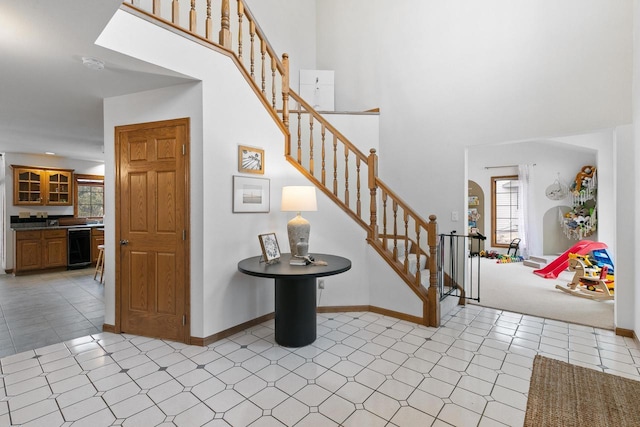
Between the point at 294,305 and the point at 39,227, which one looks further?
the point at 39,227

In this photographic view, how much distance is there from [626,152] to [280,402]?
4041mm

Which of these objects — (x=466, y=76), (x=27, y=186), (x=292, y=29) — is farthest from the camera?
(x=27, y=186)

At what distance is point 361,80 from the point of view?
526cm

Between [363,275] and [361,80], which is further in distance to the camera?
[361,80]

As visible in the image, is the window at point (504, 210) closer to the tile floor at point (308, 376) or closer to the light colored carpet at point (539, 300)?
the light colored carpet at point (539, 300)

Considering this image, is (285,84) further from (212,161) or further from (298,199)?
(298,199)

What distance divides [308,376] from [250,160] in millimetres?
2167

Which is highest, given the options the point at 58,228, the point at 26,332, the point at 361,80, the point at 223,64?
the point at 361,80

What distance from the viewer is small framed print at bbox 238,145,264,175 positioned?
10.9ft

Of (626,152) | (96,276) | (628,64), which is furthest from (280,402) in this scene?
(96,276)

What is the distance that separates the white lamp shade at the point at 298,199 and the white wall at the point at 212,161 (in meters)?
0.52

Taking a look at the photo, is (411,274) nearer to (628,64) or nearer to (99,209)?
(628,64)

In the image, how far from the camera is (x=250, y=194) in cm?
342

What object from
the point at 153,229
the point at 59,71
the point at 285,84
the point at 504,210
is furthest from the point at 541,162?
the point at 59,71
